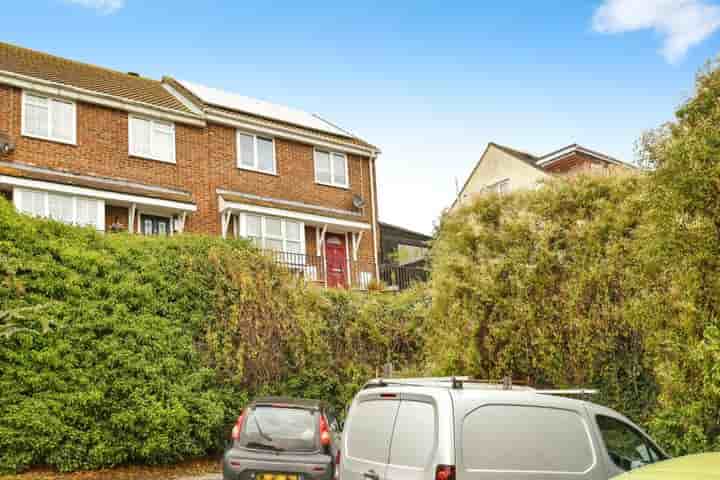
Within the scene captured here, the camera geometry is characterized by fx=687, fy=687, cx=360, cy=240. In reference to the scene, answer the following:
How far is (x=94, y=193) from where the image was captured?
758 inches

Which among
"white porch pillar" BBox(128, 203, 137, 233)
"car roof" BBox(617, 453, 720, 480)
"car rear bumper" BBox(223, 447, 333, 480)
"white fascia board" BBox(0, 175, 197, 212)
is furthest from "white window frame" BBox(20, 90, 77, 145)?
Answer: "car roof" BBox(617, 453, 720, 480)

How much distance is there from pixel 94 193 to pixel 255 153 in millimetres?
6302

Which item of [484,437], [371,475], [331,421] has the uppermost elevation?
[484,437]

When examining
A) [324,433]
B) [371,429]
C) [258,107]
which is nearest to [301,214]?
[258,107]

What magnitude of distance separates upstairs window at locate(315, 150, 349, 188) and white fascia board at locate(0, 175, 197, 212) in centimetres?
588

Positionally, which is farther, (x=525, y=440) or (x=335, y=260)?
(x=335, y=260)

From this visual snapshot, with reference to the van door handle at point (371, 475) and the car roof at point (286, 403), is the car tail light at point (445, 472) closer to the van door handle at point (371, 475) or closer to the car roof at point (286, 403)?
the van door handle at point (371, 475)

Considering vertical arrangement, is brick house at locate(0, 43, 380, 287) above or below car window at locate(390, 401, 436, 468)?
above

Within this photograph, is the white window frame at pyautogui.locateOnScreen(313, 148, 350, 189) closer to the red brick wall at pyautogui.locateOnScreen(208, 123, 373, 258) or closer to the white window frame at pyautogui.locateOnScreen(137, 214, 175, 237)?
the red brick wall at pyautogui.locateOnScreen(208, 123, 373, 258)

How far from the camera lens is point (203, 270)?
49.9ft

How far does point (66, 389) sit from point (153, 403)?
1560mm

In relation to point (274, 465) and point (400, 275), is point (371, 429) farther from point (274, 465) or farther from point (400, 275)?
point (400, 275)

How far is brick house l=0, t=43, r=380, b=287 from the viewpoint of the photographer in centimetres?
1908

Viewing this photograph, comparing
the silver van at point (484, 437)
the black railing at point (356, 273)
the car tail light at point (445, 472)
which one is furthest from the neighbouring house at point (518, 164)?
the car tail light at point (445, 472)
